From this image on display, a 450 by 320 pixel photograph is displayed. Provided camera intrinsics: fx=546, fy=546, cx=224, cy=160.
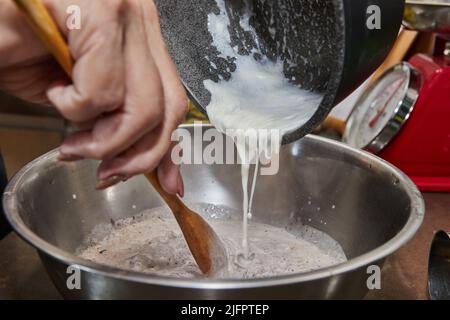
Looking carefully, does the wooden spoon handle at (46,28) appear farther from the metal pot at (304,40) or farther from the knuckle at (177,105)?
the metal pot at (304,40)

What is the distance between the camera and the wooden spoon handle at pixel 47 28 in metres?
0.46

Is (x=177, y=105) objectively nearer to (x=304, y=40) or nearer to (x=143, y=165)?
(x=143, y=165)

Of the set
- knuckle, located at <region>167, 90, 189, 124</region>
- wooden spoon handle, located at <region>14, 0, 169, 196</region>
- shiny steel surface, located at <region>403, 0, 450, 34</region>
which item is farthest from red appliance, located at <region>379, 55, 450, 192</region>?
wooden spoon handle, located at <region>14, 0, 169, 196</region>

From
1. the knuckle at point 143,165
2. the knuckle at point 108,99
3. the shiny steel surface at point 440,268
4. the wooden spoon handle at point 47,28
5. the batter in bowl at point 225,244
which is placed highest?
the wooden spoon handle at point 47,28

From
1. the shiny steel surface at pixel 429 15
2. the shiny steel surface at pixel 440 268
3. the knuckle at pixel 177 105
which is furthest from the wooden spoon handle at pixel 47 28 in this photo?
the shiny steel surface at pixel 429 15

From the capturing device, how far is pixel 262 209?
3.00ft

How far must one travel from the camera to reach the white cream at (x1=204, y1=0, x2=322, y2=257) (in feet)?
2.31

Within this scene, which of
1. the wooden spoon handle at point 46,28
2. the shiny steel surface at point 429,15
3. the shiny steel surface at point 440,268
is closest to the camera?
the wooden spoon handle at point 46,28

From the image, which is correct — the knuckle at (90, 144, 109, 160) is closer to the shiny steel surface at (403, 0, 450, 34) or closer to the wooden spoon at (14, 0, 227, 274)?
the wooden spoon at (14, 0, 227, 274)

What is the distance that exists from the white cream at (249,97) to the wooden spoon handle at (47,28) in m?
0.28

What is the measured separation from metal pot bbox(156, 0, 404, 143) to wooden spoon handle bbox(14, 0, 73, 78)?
0.83ft

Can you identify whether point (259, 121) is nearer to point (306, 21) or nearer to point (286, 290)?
point (306, 21)

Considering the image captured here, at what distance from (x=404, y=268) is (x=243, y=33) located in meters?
0.41
